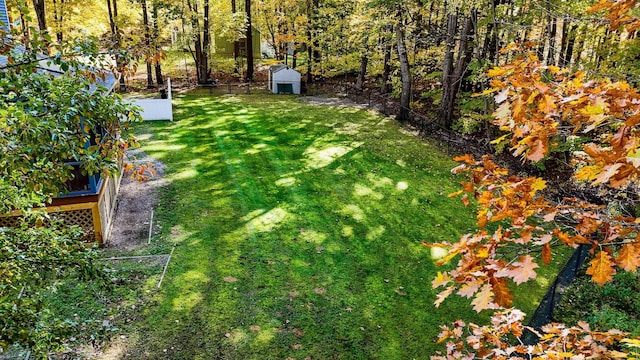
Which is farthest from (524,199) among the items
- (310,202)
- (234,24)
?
(234,24)

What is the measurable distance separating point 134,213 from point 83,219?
1448mm

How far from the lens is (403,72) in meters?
18.3

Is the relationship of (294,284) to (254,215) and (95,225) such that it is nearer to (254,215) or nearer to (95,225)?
(254,215)

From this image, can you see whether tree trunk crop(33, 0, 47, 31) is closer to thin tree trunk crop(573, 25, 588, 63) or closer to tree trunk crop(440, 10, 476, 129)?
tree trunk crop(440, 10, 476, 129)

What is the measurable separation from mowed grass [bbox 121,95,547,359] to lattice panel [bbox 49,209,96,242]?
1.50 m

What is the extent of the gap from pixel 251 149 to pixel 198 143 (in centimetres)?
203

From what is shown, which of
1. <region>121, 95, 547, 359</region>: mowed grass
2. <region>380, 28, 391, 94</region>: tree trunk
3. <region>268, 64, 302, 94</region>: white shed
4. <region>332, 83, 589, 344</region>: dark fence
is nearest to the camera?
<region>121, 95, 547, 359</region>: mowed grass

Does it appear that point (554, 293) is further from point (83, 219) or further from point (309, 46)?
point (309, 46)

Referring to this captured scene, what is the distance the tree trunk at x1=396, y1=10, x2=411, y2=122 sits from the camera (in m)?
17.2

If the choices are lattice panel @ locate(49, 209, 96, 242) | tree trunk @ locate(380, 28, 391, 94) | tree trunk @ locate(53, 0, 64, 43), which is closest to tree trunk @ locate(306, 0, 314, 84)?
tree trunk @ locate(380, 28, 391, 94)

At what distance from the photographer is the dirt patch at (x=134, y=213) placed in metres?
9.26

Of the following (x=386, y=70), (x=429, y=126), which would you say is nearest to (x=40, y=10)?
(x=386, y=70)

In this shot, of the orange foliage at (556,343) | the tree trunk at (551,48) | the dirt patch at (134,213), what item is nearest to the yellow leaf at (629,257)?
the orange foliage at (556,343)

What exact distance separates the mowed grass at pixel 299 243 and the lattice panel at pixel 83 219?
4.93ft
